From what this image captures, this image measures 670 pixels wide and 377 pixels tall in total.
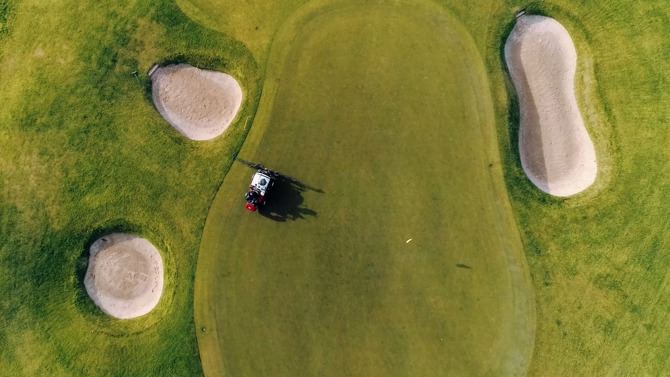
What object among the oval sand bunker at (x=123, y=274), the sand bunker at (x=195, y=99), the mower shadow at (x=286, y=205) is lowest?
the oval sand bunker at (x=123, y=274)

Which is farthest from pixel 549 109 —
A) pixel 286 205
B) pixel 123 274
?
pixel 123 274

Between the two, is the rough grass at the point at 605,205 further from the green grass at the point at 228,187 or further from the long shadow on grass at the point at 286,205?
the long shadow on grass at the point at 286,205

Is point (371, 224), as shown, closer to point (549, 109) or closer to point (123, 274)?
point (549, 109)

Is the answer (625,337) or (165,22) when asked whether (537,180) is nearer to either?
(625,337)

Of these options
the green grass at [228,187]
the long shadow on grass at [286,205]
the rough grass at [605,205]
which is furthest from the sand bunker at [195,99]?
the long shadow on grass at [286,205]

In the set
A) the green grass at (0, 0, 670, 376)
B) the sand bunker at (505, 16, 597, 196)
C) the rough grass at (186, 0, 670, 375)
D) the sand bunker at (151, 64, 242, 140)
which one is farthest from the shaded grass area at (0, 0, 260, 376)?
the sand bunker at (505, 16, 597, 196)

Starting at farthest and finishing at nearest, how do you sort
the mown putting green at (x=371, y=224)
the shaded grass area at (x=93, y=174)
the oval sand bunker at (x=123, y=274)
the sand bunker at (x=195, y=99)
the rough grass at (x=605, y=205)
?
the sand bunker at (x=195, y=99) < the oval sand bunker at (x=123, y=274) < the shaded grass area at (x=93, y=174) < the mown putting green at (x=371, y=224) < the rough grass at (x=605, y=205)
